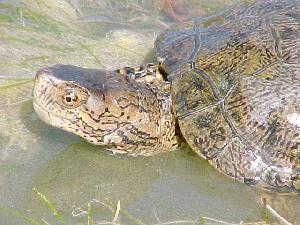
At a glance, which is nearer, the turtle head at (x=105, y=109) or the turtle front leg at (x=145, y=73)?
the turtle head at (x=105, y=109)

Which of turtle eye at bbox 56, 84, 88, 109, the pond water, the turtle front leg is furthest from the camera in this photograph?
the turtle front leg

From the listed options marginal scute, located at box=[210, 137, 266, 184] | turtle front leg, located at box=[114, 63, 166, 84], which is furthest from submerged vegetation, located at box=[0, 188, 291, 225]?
turtle front leg, located at box=[114, 63, 166, 84]

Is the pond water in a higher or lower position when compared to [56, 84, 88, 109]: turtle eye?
lower

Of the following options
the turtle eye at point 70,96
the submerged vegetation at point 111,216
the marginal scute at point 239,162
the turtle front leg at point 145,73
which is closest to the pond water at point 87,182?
the submerged vegetation at point 111,216

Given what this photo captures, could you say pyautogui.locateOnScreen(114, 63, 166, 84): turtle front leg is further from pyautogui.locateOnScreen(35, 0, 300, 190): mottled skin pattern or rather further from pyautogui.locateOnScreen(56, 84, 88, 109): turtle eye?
pyautogui.locateOnScreen(56, 84, 88, 109): turtle eye

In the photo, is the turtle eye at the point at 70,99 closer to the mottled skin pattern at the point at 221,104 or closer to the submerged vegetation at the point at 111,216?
the mottled skin pattern at the point at 221,104

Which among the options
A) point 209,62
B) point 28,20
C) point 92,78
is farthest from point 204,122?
point 28,20

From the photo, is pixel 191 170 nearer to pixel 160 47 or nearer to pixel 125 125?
pixel 125 125
